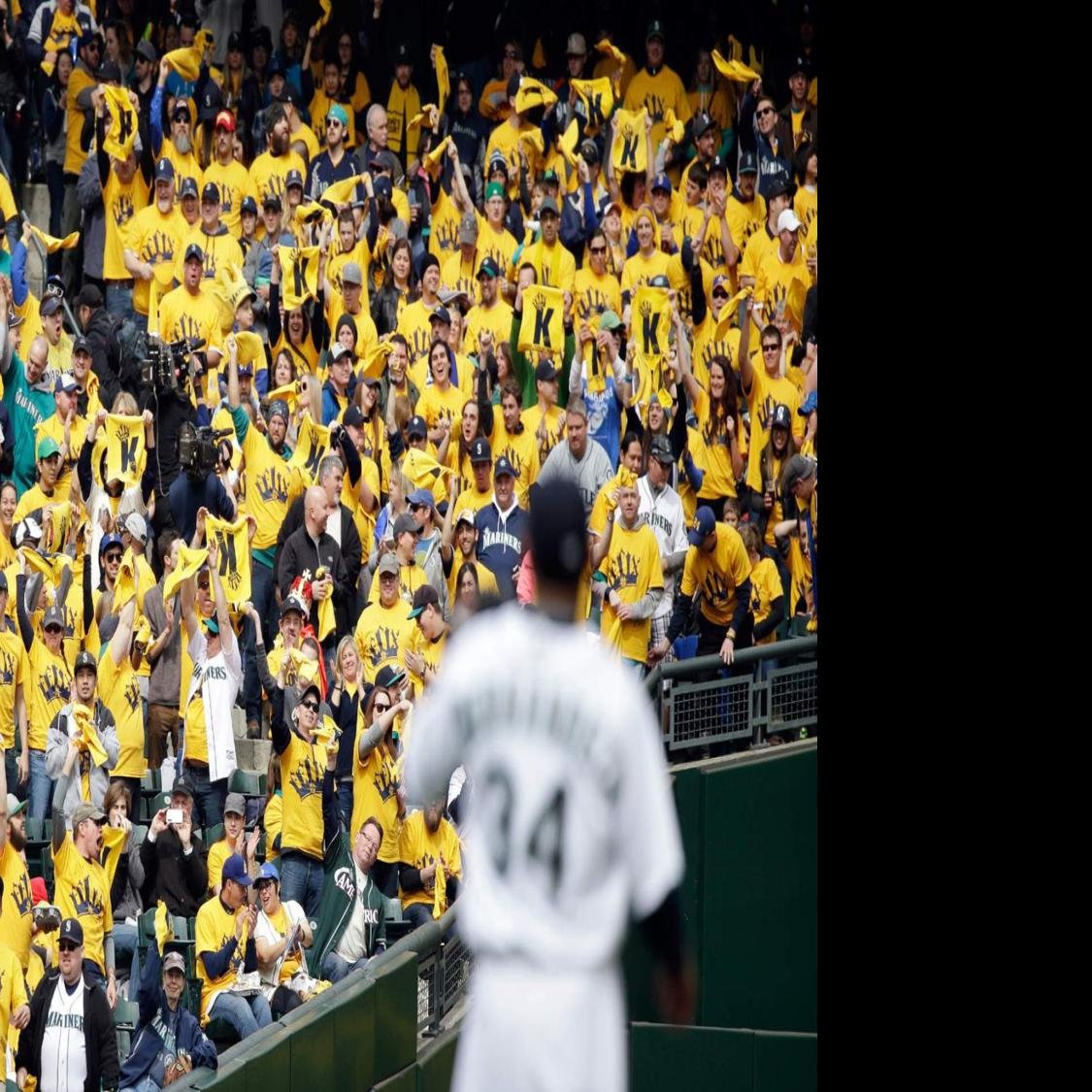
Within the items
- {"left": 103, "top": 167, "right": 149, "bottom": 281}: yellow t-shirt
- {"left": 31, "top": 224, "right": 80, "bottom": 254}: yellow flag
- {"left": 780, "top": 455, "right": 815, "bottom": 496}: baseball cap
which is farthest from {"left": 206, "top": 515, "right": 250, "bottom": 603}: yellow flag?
{"left": 31, "top": 224, "right": 80, "bottom": 254}: yellow flag

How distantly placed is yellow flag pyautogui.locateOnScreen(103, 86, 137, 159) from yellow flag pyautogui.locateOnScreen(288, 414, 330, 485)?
8.10 feet

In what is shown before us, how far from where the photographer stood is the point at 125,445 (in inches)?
406

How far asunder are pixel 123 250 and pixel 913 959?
30.8 ft

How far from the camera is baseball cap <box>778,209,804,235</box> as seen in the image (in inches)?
457

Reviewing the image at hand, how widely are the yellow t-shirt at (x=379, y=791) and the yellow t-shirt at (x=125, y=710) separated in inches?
34.6

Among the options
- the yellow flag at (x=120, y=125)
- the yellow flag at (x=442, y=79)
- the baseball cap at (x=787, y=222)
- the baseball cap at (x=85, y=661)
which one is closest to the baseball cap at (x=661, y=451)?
the baseball cap at (x=787, y=222)

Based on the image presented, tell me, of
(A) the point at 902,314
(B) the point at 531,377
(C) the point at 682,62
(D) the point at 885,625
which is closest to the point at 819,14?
(A) the point at 902,314

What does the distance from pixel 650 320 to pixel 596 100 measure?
2293 millimetres

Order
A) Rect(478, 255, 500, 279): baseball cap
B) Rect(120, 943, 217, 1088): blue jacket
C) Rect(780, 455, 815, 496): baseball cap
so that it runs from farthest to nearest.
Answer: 1. Rect(478, 255, 500, 279): baseball cap
2. Rect(780, 455, 815, 496): baseball cap
3. Rect(120, 943, 217, 1088): blue jacket

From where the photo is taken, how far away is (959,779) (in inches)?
117

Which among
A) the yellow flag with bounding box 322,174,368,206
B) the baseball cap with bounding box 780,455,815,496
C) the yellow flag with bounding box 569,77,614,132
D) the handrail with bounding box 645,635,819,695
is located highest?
the yellow flag with bounding box 569,77,614,132

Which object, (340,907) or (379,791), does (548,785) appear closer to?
(340,907)

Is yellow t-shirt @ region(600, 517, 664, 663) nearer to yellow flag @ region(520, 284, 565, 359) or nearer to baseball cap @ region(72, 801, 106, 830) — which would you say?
baseball cap @ region(72, 801, 106, 830)

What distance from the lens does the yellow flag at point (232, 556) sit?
9.56 metres
